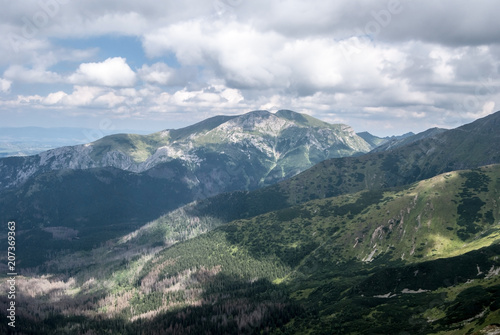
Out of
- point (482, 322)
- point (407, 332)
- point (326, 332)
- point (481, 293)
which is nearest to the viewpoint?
point (482, 322)

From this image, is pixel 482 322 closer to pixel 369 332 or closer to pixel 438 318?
pixel 438 318

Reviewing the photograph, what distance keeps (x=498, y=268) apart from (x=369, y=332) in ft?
314

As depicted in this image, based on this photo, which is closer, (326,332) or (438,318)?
(438,318)

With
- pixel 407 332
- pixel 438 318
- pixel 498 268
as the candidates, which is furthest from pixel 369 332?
pixel 498 268

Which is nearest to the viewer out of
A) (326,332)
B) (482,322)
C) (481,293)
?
(482,322)

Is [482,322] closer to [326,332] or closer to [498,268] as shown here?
[326,332]

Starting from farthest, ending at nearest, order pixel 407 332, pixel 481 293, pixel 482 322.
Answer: pixel 481 293, pixel 407 332, pixel 482 322

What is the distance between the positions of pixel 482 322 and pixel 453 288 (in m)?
89.9

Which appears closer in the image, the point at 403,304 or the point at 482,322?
the point at 482,322

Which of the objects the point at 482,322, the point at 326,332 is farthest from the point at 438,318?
the point at 326,332

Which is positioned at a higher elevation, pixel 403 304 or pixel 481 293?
pixel 481 293

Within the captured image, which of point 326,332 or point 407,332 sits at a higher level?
point 407,332

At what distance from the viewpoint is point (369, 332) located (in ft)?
560

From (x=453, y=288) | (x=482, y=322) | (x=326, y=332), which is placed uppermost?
(x=482, y=322)
